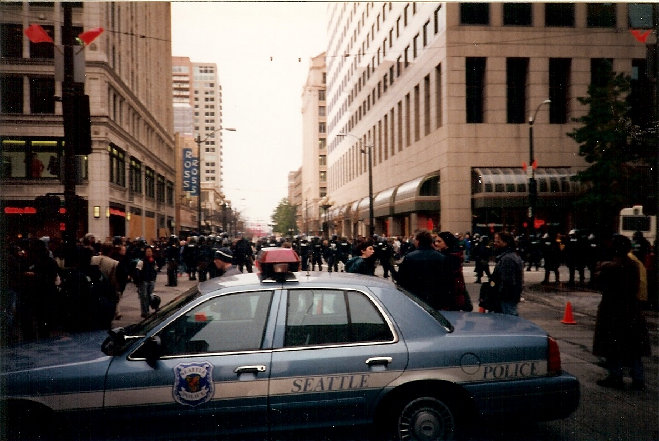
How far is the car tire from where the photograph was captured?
4.15 m

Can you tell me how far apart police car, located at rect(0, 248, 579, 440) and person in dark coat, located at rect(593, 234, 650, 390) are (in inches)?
93.7

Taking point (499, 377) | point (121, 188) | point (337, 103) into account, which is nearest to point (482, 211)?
point (121, 188)

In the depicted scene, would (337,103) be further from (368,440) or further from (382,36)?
(368,440)

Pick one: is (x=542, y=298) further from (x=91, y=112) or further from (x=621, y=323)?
(x=91, y=112)

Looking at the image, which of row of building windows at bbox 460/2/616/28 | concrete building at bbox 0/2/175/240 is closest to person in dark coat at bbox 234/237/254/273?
concrete building at bbox 0/2/175/240

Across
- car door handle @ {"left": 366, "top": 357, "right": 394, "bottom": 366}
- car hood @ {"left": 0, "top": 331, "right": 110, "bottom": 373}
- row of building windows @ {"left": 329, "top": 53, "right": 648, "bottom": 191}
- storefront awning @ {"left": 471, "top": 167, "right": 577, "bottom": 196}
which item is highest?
row of building windows @ {"left": 329, "top": 53, "right": 648, "bottom": 191}

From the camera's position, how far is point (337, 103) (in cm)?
7831

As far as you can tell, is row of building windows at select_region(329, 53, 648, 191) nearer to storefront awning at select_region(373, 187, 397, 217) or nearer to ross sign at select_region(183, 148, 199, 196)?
storefront awning at select_region(373, 187, 397, 217)

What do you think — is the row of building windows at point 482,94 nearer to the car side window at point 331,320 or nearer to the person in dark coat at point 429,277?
the person in dark coat at point 429,277

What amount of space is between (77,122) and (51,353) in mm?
5368

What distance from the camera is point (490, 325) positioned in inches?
185

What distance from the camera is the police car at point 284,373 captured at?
397 cm

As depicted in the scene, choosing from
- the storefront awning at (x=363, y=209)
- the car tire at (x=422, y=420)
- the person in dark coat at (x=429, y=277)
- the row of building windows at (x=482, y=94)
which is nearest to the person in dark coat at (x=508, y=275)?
the person in dark coat at (x=429, y=277)

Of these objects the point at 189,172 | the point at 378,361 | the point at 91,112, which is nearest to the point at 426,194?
the point at 91,112
